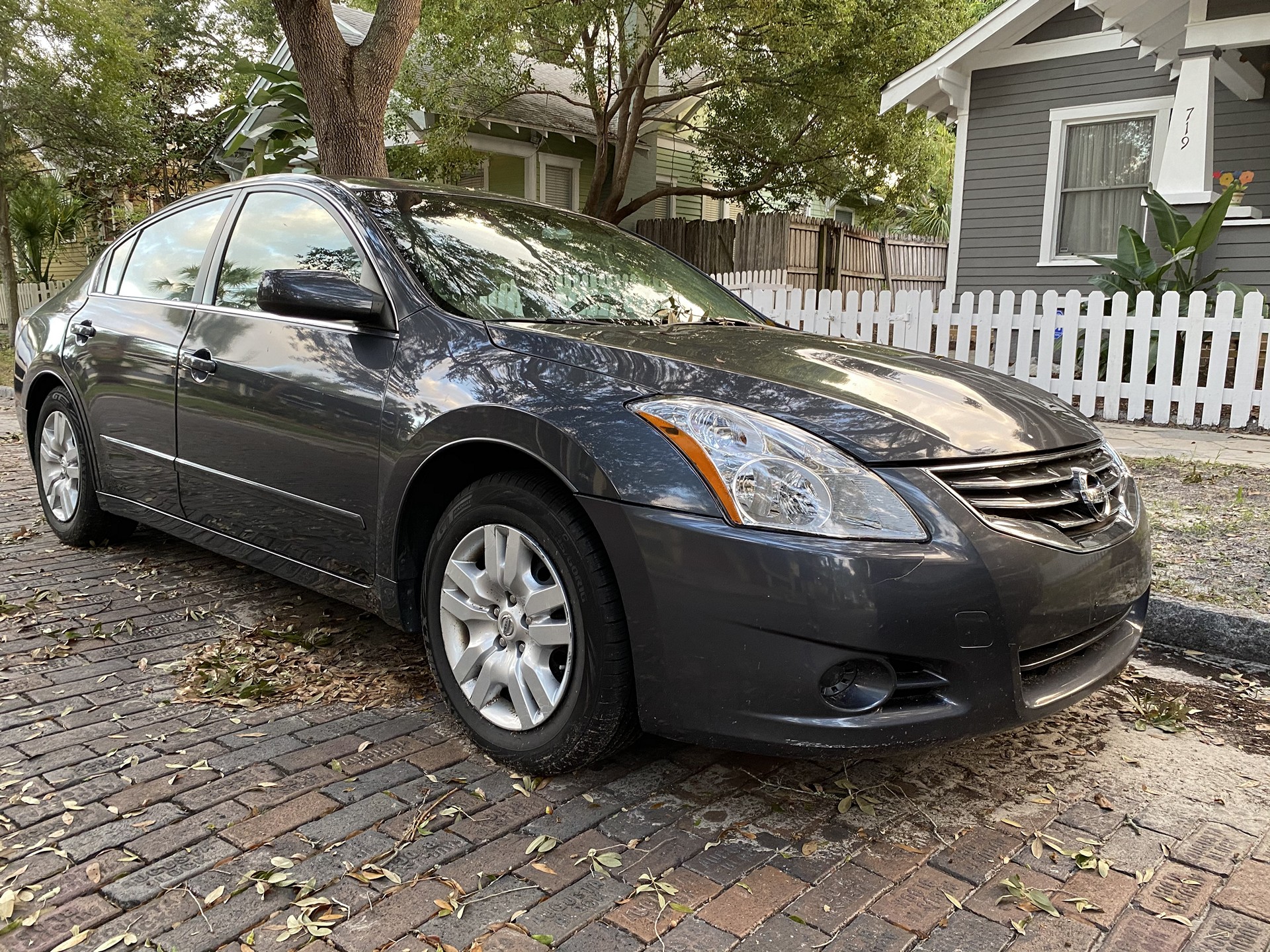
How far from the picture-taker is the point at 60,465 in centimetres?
480

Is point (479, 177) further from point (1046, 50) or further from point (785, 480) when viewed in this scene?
point (785, 480)

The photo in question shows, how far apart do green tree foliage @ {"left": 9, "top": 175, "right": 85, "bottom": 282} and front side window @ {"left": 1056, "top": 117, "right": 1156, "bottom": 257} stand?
74.9 feet

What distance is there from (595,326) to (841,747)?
1498 millimetres

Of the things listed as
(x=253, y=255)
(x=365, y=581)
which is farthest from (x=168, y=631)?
(x=253, y=255)

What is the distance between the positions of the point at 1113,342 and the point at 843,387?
7.14 m

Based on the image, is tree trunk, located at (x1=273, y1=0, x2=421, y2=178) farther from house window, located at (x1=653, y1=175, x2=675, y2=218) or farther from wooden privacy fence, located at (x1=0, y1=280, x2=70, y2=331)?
wooden privacy fence, located at (x1=0, y1=280, x2=70, y2=331)

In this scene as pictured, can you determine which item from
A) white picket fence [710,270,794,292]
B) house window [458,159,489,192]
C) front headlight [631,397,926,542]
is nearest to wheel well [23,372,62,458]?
front headlight [631,397,926,542]

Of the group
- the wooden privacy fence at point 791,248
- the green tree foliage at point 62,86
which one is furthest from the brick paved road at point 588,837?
the green tree foliage at point 62,86

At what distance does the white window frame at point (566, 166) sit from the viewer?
19359 mm

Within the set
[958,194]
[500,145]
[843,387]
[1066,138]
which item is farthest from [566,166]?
[843,387]

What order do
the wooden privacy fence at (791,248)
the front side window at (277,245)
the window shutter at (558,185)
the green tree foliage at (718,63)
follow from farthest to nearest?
the window shutter at (558,185) < the wooden privacy fence at (791,248) < the green tree foliage at (718,63) < the front side window at (277,245)

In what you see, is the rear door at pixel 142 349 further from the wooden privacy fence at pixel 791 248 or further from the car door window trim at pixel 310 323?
the wooden privacy fence at pixel 791 248

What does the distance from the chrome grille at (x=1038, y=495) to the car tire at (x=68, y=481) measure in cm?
379

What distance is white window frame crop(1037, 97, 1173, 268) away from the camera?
1209 cm
